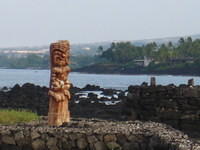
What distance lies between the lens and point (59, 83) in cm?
1733

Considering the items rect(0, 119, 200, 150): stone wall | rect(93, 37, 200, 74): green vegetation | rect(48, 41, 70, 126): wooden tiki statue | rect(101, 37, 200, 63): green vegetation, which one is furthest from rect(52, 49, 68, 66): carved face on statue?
rect(101, 37, 200, 63): green vegetation

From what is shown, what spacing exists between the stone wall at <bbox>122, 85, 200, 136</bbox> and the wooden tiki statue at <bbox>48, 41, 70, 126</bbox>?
791 centimetres

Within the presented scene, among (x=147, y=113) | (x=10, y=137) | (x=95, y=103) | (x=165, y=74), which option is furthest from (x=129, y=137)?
(x=165, y=74)

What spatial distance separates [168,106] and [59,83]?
1096 centimetres

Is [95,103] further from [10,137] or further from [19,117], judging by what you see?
[10,137]

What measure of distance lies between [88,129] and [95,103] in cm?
2593

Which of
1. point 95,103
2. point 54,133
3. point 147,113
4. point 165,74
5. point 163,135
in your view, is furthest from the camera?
point 165,74

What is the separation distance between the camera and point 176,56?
134250 millimetres

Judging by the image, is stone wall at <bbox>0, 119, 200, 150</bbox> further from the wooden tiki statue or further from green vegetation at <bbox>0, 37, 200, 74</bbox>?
green vegetation at <bbox>0, 37, 200, 74</bbox>

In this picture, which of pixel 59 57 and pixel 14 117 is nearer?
pixel 59 57

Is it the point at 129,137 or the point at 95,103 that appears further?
the point at 95,103

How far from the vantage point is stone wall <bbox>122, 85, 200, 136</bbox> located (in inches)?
1020

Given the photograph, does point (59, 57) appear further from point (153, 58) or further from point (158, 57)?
point (153, 58)

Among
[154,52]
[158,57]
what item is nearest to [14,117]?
[158,57]
